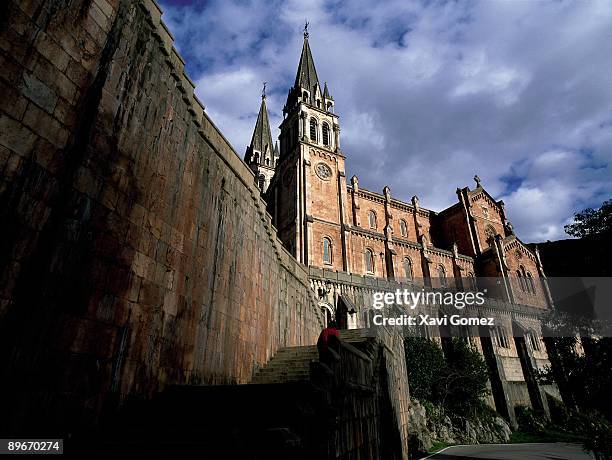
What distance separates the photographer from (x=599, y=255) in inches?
776

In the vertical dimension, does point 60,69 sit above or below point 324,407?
above

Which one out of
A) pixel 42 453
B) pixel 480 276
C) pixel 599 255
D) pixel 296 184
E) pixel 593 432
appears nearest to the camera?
pixel 42 453

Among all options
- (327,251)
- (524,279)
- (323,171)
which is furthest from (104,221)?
(524,279)

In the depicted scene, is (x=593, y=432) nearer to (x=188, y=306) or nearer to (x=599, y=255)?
(x=599, y=255)

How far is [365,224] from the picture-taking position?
35500mm

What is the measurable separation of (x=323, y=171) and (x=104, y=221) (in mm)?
27592

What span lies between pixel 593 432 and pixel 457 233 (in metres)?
31.1

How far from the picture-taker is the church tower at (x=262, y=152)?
4600cm

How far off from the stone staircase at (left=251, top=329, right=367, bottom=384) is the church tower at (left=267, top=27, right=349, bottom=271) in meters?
15.2

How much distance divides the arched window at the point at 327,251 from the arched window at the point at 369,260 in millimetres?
4235

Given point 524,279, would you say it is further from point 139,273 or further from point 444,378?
point 139,273

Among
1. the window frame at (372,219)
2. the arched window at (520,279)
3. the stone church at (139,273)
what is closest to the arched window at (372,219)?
the window frame at (372,219)

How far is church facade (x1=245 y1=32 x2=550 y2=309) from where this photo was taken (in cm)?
2941

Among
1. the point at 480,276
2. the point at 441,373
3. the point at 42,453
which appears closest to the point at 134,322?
the point at 42,453
